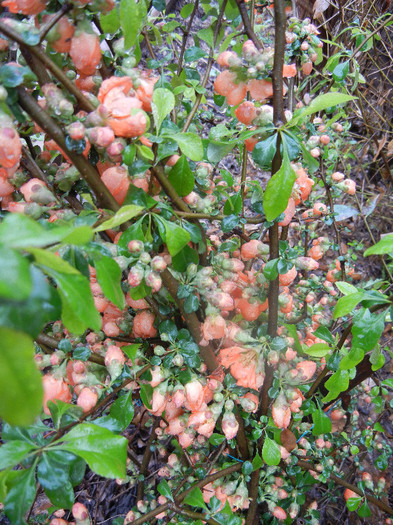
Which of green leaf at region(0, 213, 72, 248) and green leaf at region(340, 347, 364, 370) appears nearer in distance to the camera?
green leaf at region(0, 213, 72, 248)

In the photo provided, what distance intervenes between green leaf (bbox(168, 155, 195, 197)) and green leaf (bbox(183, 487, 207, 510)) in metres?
0.64

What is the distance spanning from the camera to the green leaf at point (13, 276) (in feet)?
0.83

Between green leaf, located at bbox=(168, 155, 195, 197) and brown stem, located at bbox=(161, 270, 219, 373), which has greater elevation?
green leaf, located at bbox=(168, 155, 195, 197)

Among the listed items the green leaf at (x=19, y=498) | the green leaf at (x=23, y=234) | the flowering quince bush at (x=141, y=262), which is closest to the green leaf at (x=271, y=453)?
the flowering quince bush at (x=141, y=262)

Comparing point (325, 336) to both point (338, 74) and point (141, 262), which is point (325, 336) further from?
point (338, 74)

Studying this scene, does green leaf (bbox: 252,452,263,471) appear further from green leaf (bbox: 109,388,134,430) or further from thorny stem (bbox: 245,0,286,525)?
green leaf (bbox: 109,388,134,430)

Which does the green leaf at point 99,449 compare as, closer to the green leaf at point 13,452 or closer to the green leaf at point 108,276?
the green leaf at point 13,452

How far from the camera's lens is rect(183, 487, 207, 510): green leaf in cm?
83

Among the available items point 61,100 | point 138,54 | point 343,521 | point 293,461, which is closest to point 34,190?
point 61,100

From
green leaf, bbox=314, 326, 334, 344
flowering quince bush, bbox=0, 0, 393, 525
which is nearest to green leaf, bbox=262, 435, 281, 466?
flowering quince bush, bbox=0, 0, 393, 525

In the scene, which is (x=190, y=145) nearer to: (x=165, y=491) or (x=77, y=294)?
(x=77, y=294)

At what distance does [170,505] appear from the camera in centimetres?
85

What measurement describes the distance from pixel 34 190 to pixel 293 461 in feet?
2.85

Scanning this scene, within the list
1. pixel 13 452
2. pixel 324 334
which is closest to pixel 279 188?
pixel 324 334
